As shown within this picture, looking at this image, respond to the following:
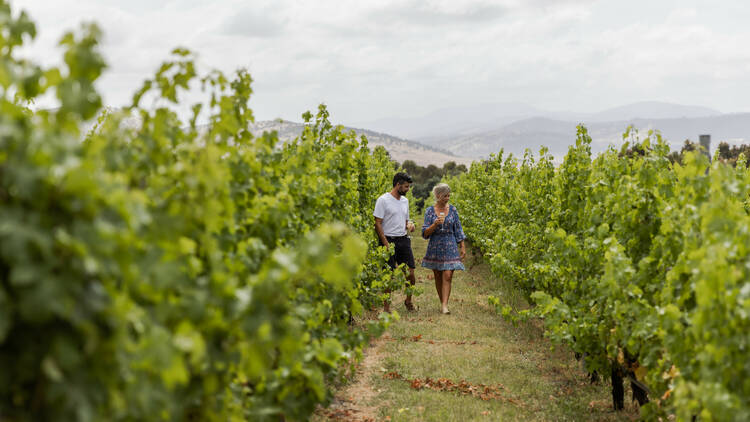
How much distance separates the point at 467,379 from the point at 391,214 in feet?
11.0

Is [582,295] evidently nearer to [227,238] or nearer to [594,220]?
[594,220]

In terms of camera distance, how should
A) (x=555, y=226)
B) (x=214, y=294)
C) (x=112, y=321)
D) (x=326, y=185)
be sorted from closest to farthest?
(x=112, y=321), (x=214, y=294), (x=326, y=185), (x=555, y=226)

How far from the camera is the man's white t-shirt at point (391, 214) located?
363 inches

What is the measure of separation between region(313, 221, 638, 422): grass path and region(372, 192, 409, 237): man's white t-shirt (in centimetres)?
149

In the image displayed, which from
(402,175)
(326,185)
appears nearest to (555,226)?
(402,175)

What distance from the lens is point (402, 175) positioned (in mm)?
8883

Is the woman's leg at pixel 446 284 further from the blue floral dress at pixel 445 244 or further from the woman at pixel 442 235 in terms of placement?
the blue floral dress at pixel 445 244

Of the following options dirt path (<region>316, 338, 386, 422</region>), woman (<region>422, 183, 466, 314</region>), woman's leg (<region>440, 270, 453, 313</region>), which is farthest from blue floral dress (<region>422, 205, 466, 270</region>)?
dirt path (<region>316, 338, 386, 422</region>)

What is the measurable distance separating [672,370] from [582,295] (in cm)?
191

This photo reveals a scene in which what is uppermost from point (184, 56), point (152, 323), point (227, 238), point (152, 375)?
point (184, 56)

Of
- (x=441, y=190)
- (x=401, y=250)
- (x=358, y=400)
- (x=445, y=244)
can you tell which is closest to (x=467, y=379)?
(x=358, y=400)

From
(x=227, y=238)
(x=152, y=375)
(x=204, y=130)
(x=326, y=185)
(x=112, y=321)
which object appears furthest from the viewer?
(x=326, y=185)

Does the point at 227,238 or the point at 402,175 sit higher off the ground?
the point at 402,175

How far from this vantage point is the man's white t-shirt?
921 centimetres
